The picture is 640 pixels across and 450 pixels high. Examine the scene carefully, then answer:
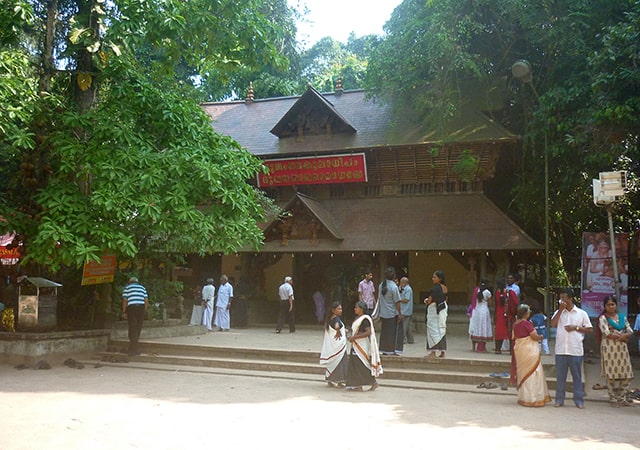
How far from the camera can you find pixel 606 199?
9797 mm

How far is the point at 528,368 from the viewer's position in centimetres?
860

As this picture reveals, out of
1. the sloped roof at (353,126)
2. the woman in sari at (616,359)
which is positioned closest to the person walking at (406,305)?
the woman in sari at (616,359)

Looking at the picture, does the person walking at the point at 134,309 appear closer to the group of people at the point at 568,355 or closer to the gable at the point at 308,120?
the group of people at the point at 568,355

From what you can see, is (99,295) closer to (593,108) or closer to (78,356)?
(78,356)

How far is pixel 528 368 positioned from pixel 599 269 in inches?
224

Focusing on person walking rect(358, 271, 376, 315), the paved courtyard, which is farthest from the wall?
the paved courtyard

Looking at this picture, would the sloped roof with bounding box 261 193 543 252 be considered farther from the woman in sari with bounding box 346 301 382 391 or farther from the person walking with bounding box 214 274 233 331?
the woman in sari with bounding box 346 301 382 391

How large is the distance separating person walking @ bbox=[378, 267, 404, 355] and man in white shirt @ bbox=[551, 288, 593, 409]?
11.1 ft

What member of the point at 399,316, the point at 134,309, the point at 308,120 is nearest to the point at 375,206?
the point at 308,120

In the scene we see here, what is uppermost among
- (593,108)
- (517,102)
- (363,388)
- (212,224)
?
(517,102)

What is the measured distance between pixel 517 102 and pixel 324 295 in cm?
898

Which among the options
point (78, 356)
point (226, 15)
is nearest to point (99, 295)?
point (78, 356)

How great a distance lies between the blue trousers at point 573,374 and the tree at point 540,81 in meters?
5.68

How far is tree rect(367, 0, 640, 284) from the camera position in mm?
12625
